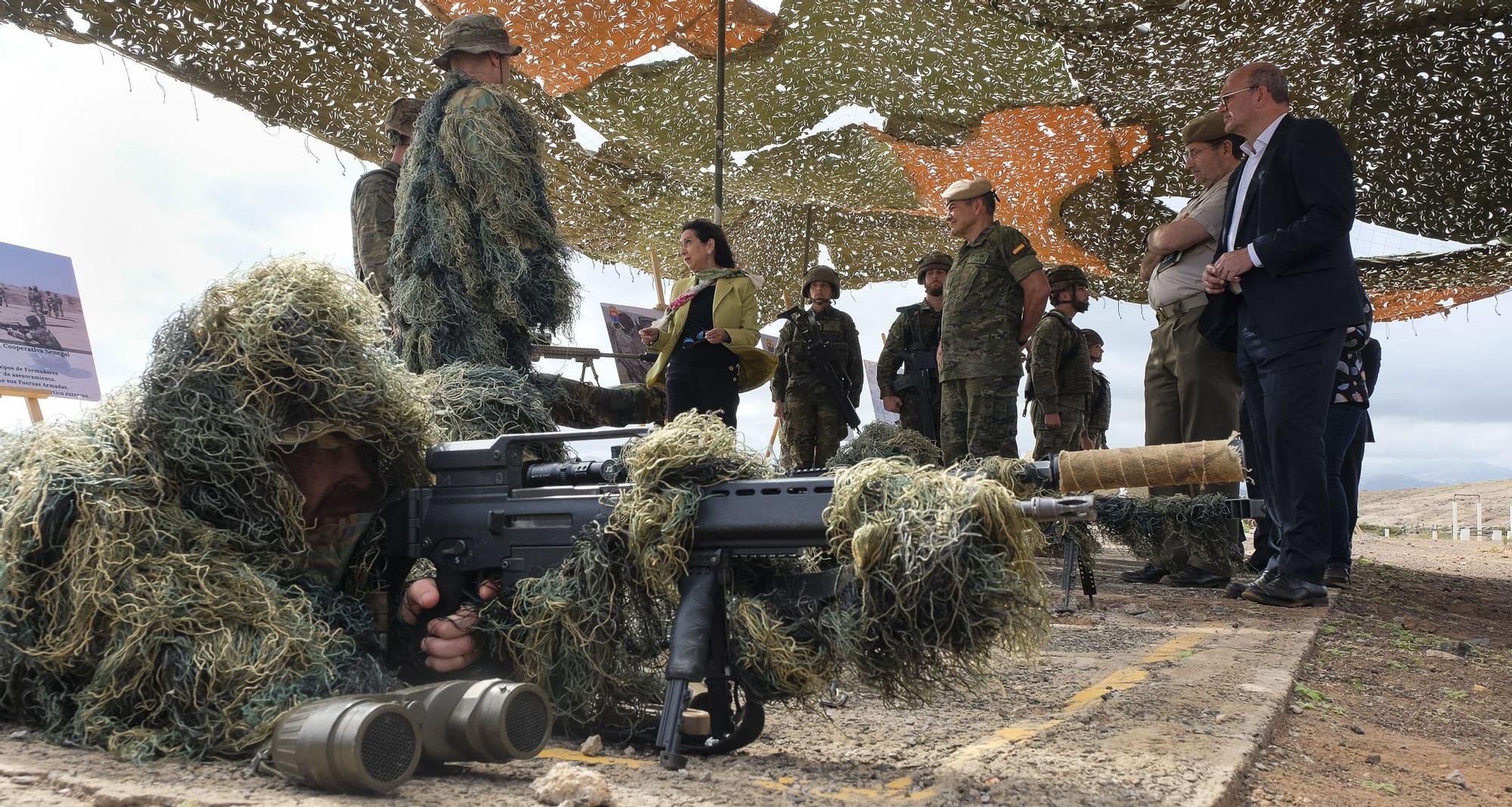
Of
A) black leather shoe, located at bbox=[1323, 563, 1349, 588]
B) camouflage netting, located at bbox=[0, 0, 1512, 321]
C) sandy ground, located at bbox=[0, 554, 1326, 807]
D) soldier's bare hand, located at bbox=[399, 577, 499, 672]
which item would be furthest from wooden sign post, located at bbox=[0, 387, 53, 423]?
black leather shoe, located at bbox=[1323, 563, 1349, 588]

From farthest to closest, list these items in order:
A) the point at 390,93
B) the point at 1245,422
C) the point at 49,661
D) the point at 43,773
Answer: the point at 390,93
the point at 1245,422
the point at 49,661
the point at 43,773

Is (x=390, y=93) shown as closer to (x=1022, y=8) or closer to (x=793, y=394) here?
(x=793, y=394)

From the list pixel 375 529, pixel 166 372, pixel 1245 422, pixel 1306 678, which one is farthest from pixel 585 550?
pixel 1245 422

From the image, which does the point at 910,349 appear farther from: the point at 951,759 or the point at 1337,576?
the point at 951,759

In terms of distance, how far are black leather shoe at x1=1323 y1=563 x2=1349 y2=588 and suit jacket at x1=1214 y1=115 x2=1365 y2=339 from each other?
1.84 m

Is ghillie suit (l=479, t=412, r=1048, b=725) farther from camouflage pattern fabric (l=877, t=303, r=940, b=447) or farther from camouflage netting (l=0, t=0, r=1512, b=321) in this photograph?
camouflage pattern fabric (l=877, t=303, r=940, b=447)

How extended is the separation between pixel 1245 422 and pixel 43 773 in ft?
14.4

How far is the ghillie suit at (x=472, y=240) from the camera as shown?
333cm

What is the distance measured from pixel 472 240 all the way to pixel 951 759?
2.35 metres

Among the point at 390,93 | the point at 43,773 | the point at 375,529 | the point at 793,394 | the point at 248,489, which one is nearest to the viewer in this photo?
the point at 43,773

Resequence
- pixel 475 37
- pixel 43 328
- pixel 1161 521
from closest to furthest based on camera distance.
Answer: pixel 475 37 < pixel 1161 521 < pixel 43 328

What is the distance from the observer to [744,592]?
74.6 inches

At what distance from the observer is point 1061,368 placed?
6.40m

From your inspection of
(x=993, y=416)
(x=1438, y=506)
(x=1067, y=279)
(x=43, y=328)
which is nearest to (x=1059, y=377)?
(x=1067, y=279)
